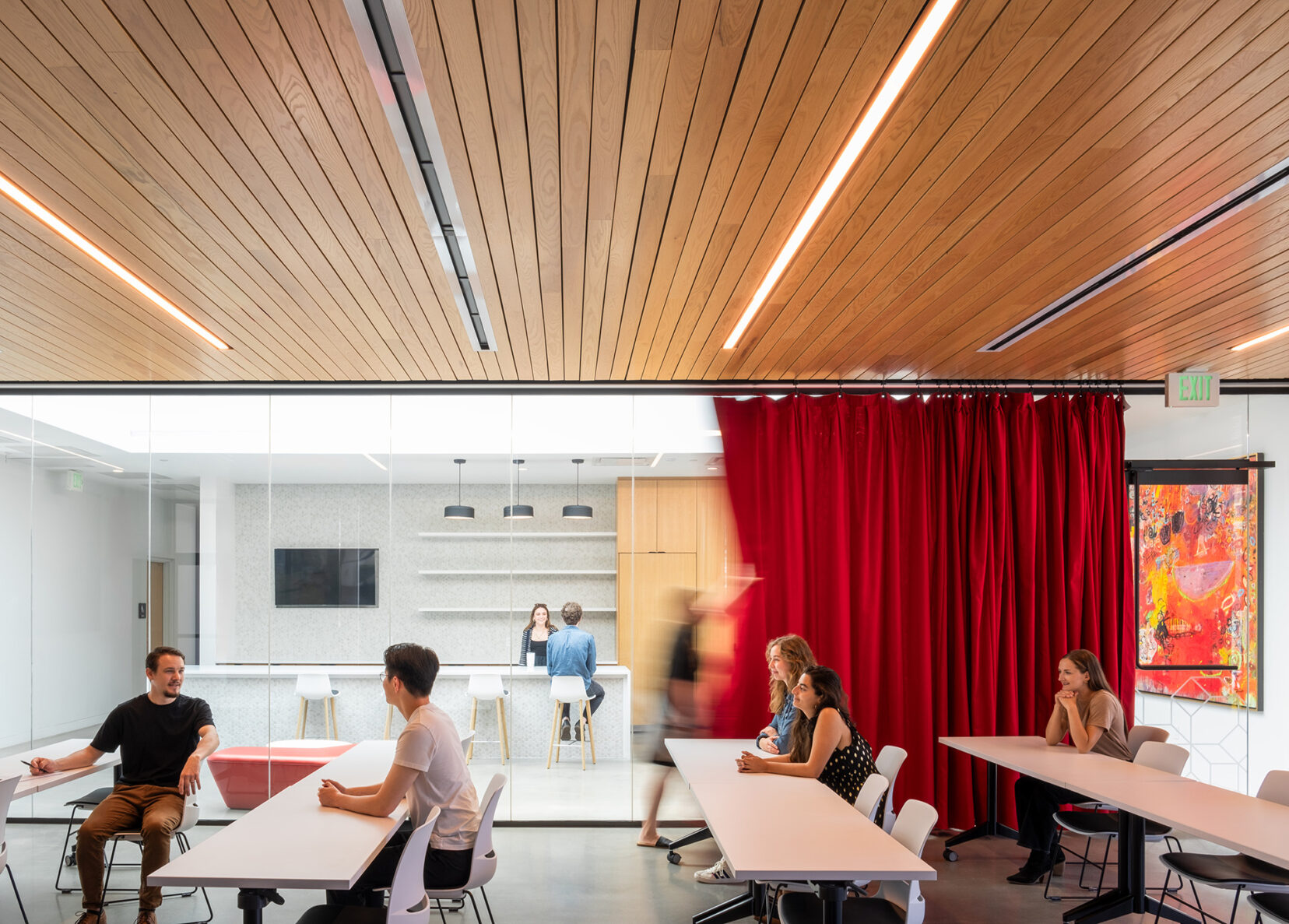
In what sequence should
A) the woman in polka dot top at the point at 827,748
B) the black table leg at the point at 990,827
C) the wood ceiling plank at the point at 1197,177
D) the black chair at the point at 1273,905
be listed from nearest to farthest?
the wood ceiling plank at the point at 1197,177, the black chair at the point at 1273,905, the woman in polka dot top at the point at 827,748, the black table leg at the point at 990,827

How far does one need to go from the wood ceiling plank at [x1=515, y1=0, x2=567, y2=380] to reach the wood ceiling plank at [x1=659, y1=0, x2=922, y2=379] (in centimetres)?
60

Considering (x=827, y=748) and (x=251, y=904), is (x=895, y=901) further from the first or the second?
(x=251, y=904)

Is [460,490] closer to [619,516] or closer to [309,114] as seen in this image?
[619,516]

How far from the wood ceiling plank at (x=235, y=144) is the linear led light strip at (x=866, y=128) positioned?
159 centimetres

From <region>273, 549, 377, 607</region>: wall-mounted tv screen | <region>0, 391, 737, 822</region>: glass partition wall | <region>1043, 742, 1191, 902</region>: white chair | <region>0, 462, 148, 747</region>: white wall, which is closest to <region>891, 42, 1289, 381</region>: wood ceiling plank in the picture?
<region>1043, 742, 1191, 902</region>: white chair

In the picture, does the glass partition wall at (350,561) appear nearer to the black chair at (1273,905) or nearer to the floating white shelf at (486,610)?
the floating white shelf at (486,610)

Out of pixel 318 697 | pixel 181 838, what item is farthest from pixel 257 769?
pixel 181 838

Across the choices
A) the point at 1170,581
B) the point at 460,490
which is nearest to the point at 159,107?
the point at 460,490

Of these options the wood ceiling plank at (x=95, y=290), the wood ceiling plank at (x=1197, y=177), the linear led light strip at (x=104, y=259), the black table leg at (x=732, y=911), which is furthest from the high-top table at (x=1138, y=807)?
the wood ceiling plank at (x=95, y=290)

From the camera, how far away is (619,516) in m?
6.14

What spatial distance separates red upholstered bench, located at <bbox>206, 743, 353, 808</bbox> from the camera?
19.5 ft

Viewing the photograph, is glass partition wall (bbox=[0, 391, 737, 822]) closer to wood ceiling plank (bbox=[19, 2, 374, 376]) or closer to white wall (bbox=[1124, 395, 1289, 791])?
wood ceiling plank (bbox=[19, 2, 374, 376])

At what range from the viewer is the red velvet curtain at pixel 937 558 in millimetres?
5812

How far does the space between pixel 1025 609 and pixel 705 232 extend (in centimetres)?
388
